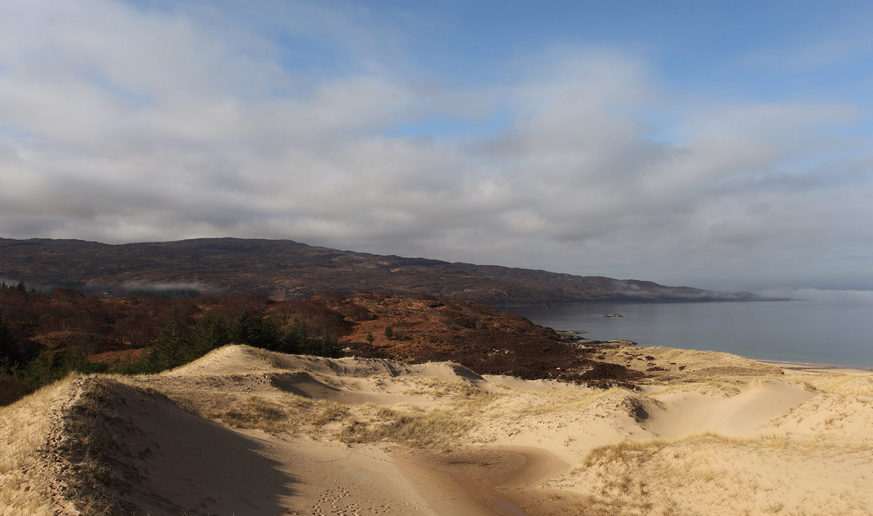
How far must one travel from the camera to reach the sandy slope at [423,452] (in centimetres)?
755

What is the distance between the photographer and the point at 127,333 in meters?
42.7

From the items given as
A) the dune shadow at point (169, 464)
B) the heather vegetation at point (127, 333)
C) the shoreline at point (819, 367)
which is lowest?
the heather vegetation at point (127, 333)

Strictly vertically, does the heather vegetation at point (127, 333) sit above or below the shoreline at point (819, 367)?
below

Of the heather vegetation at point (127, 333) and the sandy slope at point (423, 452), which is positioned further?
the heather vegetation at point (127, 333)

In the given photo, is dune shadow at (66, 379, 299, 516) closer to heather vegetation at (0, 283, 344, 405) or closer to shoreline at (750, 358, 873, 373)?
heather vegetation at (0, 283, 344, 405)

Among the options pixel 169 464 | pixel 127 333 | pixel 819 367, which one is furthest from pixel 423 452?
pixel 819 367

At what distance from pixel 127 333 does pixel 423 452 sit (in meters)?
40.3

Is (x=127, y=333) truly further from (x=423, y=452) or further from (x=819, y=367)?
(x=819, y=367)

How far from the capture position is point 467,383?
2750 centimetres

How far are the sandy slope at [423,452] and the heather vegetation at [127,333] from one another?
6757 millimetres

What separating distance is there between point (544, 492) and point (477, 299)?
178826 millimetres

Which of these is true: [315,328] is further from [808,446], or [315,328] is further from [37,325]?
[808,446]

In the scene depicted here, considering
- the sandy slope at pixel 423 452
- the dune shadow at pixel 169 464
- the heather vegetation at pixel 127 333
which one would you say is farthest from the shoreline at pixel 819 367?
the dune shadow at pixel 169 464

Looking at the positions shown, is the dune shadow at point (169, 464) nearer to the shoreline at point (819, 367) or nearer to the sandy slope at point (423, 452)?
the sandy slope at point (423, 452)
